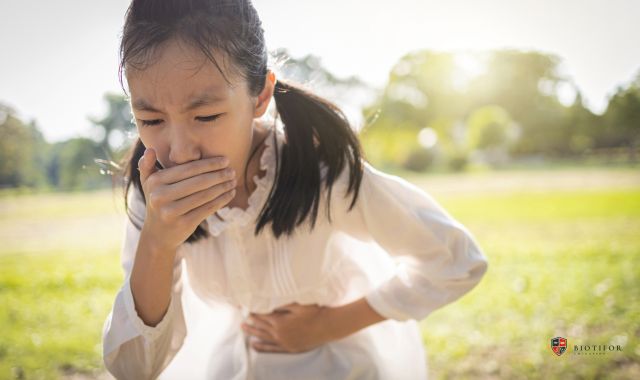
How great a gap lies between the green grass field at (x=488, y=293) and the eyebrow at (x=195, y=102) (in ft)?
3.29

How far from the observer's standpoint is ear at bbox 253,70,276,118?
4.44 feet

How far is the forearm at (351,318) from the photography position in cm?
156

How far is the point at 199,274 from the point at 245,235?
0.26m

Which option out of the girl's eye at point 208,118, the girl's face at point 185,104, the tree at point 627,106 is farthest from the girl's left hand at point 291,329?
the tree at point 627,106

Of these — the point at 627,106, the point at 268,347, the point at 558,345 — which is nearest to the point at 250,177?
the point at 268,347

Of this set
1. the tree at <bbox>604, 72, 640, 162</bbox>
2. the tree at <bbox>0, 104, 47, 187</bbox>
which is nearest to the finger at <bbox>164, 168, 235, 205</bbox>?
the tree at <bbox>0, 104, 47, 187</bbox>

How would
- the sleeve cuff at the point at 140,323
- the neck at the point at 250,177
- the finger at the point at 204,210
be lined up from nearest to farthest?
the finger at the point at 204,210, the sleeve cuff at the point at 140,323, the neck at the point at 250,177

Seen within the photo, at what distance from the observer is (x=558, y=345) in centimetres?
271

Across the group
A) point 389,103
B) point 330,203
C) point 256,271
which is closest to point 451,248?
point 330,203

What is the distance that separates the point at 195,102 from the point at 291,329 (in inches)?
36.3

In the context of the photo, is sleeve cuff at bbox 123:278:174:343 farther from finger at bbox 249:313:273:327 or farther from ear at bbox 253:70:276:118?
ear at bbox 253:70:276:118

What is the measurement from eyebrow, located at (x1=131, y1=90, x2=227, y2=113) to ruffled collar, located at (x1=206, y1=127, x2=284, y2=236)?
424 millimetres

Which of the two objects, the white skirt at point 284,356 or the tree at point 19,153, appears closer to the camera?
→ the white skirt at point 284,356

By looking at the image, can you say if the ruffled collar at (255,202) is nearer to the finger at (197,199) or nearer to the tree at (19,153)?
the finger at (197,199)
